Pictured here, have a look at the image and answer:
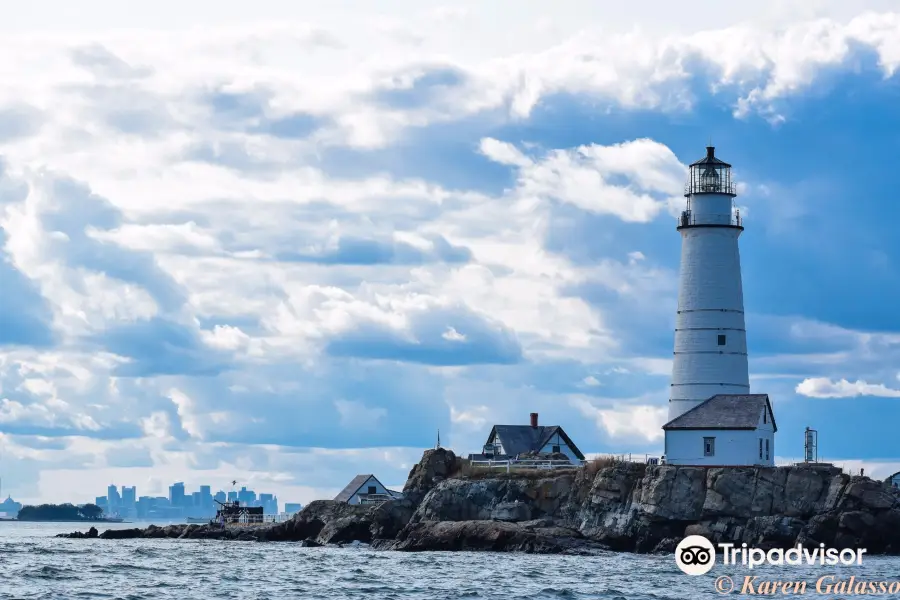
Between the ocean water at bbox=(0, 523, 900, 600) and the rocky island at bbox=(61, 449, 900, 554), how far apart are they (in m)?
2.33

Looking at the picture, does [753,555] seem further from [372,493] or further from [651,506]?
[372,493]

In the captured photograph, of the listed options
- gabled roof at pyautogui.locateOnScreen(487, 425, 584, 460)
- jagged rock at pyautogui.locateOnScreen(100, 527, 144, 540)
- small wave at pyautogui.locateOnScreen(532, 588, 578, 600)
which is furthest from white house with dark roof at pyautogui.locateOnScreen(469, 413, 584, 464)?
small wave at pyautogui.locateOnScreen(532, 588, 578, 600)

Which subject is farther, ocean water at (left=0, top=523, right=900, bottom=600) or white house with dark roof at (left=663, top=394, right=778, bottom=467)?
white house with dark roof at (left=663, top=394, right=778, bottom=467)

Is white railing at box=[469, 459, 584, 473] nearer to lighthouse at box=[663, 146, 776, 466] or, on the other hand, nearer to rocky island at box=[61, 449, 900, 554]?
rocky island at box=[61, 449, 900, 554]

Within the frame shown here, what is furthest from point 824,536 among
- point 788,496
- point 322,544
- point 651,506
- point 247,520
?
point 247,520

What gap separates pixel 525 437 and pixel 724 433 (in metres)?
23.4

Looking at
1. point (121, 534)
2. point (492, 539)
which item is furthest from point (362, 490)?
point (492, 539)

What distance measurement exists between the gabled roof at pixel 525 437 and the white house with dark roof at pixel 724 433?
1945 cm

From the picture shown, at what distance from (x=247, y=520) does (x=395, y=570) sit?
43.9 metres

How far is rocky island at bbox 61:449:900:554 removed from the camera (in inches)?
2630

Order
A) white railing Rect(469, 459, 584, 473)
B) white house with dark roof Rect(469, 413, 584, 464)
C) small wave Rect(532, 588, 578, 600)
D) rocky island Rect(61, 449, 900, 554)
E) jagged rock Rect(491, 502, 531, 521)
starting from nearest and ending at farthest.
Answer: small wave Rect(532, 588, 578, 600) → rocky island Rect(61, 449, 900, 554) → jagged rock Rect(491, 502, 531, 521) → white railing Rect(469, 459, 584, 473) → white house with dark roof Rect(469, 413, 584, 464)

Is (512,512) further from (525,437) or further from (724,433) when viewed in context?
(525,437)

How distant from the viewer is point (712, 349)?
74.0 metres

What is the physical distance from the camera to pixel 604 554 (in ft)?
219
